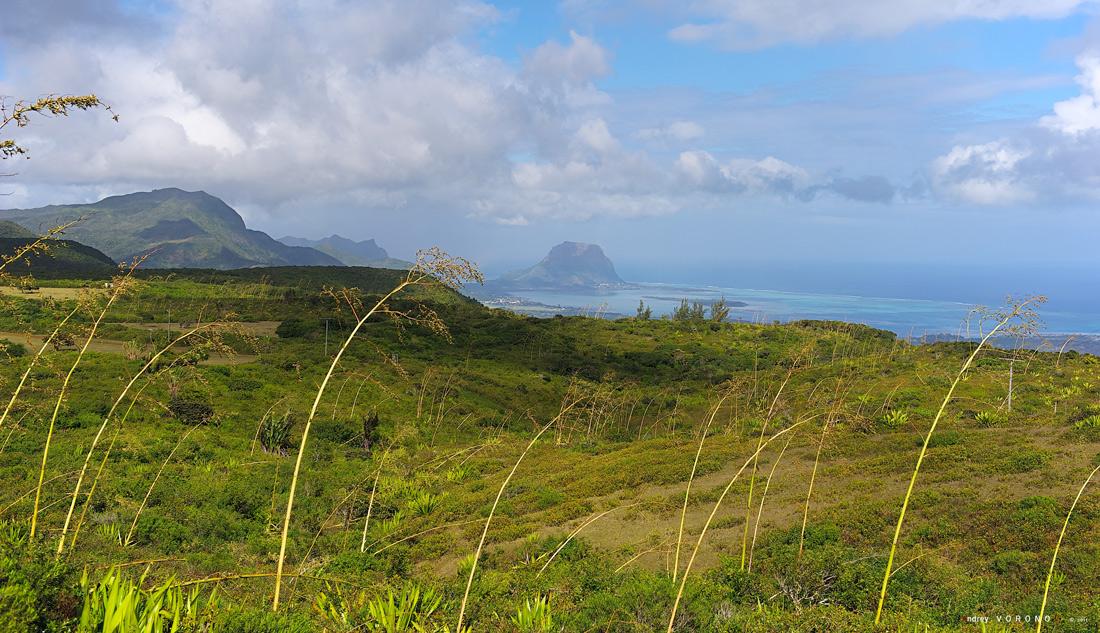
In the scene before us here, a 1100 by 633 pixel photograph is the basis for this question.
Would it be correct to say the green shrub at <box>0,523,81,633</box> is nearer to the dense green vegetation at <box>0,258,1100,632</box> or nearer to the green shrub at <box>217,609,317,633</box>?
the dense green vegetation at <box>0,258,1100,632</box>

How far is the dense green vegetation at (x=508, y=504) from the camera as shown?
4.24 metres

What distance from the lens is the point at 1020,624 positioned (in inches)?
204

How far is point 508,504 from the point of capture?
36.9ft

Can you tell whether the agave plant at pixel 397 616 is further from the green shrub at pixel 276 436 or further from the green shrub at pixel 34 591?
the green shrub at pixel 276 436

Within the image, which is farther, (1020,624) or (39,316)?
(39,316)

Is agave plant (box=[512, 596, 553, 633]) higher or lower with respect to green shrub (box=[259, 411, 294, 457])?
higher

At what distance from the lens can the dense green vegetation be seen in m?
4.24

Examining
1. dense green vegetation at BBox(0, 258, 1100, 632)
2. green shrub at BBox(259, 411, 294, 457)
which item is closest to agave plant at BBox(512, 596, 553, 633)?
dense green vegetation at BBox(0, 258, 1100, 632)

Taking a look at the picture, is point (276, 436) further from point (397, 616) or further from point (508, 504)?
point (397, 616)

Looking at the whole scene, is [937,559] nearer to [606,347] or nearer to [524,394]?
[524,394]

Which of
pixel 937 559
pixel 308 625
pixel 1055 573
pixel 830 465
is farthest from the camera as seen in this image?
pixel 830 465

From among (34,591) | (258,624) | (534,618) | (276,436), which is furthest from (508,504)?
(34,591)

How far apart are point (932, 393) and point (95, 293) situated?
2249 cm

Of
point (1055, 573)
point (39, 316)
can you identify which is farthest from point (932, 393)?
point (39, 316)
